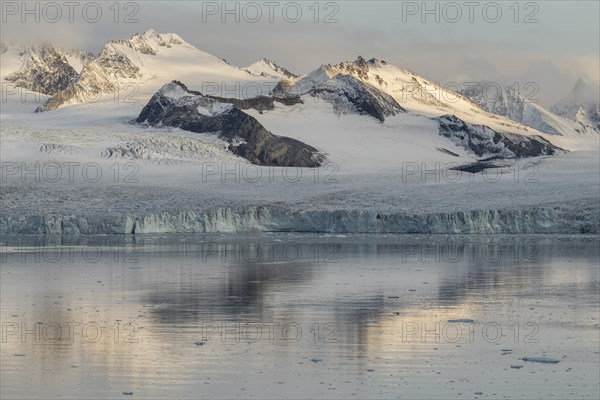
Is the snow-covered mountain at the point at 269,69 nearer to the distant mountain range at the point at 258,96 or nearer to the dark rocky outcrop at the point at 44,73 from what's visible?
the distant mountain range at the point at 258,96

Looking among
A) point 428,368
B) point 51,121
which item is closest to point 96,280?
point 428,368

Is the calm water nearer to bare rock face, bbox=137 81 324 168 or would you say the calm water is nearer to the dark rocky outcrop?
bare rock face, bbox=137 81 324 168

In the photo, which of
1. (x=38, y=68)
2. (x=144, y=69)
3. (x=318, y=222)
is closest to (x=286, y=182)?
(x=318, y=222)

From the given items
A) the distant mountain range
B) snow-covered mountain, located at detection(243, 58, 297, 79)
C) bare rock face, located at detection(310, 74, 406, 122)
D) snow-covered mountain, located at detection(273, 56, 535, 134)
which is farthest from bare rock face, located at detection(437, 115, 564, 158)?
snow-covered mountain, located at detection(243, 58, 297, 79)

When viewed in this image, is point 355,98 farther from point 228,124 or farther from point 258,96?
point 228,124

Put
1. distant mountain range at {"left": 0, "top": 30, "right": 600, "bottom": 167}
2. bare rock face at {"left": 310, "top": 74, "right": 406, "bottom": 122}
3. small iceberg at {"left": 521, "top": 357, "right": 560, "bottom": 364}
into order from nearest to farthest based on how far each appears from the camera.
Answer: small iceberg at {"left": 521, "top": 357, "right": 560, "bottom": 364}
distant mountain range at {"left": 0, "top": 30, "right": 600, "bottom": 167}
bare rock face at {"left": 310, "top": 74, "right": 406, "bottom": 122}

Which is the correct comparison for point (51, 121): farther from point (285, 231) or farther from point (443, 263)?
point (443, 263)

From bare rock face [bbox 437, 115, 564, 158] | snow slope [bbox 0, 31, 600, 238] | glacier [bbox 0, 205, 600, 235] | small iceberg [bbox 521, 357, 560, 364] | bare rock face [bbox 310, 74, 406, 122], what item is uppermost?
bare rock face [bbox 310, 74, 406, 122]
